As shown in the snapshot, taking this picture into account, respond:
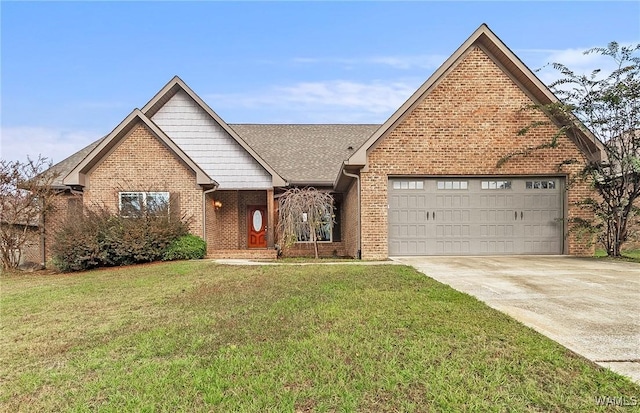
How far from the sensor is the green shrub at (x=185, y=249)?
42.6 ft

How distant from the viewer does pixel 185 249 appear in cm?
1313

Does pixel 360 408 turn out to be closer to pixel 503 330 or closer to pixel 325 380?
pixel 325 380

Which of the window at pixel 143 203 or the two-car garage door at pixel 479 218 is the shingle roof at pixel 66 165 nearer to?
the window at pixel 143 203

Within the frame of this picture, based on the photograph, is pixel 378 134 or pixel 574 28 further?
pixel 574 28

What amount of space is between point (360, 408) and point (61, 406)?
2.33 meters

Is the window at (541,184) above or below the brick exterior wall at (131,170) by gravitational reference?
below

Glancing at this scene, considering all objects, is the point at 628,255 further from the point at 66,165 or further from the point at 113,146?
the point at 66,165

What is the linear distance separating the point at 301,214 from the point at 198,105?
246 inches

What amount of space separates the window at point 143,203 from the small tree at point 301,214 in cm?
433

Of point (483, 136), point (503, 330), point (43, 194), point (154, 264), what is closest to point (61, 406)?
point (503, 330)

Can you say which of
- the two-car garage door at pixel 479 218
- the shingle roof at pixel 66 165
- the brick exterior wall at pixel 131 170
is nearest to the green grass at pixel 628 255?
the two-car garage door at pixel 479 218

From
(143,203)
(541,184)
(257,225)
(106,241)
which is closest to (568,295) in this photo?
(541,184)

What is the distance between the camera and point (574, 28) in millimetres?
14164

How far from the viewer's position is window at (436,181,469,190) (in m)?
12.5
